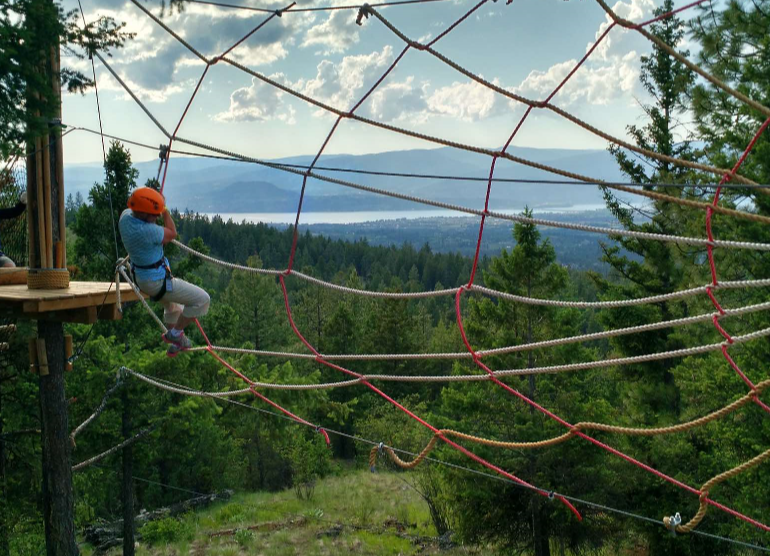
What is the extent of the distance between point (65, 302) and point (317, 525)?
14001mm

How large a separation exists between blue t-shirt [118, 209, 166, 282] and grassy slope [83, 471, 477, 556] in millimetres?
11574

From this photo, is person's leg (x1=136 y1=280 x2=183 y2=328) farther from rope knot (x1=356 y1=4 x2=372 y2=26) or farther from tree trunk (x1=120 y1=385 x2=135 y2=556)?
tree trunk (x1=120 y1=385 x2=135 y2=556)

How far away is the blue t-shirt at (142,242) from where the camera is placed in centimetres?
421

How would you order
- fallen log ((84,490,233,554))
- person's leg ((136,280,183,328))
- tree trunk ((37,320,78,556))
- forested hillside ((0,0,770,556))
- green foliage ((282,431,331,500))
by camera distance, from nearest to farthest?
person's leg ((136,280,183,328))
tree trunk ((37,320,78,556))
forested hillside ((0,0,770,556))
fallen log ((84,490,233,554))
green foliage ((282,431,331,500))

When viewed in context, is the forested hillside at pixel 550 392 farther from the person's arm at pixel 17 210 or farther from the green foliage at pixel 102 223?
the person's arm at pixel 17 210

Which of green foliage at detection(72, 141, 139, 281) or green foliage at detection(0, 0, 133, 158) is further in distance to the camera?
green foliage at detection(72, 141, 139, 281)

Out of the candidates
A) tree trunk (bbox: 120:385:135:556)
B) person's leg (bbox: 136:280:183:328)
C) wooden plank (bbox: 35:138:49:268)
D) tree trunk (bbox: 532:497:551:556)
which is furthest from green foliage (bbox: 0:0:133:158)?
tree trunk (bbox: 532:497:551:556)

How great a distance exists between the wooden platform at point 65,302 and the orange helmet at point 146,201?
1179mm

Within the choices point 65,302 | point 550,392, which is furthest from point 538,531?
Result: point 65,302

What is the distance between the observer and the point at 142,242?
14.0 feet

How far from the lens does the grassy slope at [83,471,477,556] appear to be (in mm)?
15031

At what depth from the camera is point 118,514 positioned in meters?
20.7

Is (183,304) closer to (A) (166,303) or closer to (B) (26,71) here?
(A) (166,303)

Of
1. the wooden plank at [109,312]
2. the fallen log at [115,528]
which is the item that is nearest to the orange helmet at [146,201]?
the wooden plank at [109,312]
